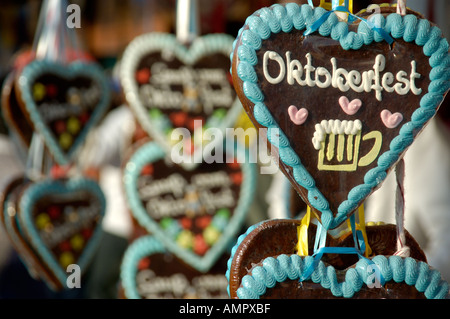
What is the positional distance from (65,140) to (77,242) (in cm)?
25

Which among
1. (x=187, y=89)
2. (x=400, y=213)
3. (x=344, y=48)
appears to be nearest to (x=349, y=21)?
(x=344, y=48)

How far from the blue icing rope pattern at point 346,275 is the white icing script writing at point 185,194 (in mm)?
661

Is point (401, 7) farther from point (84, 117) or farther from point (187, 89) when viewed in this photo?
point (84, 117)

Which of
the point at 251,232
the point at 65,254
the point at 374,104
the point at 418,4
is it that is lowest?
the point at 65,254

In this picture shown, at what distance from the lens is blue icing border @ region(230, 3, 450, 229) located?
0.56 meters

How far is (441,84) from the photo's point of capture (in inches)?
23.1

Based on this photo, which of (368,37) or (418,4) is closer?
(368,37)

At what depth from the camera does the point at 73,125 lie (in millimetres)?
1349

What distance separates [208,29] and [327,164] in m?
1.57

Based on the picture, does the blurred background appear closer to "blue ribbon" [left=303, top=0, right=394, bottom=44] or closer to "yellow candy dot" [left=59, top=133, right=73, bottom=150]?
"yellow candy dot" [left=59, top=133, right=73, bottom=150]

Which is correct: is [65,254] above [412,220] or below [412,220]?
below

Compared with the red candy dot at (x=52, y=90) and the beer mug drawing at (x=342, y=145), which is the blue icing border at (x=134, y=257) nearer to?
the red candy dot at (x=52, y=90)
